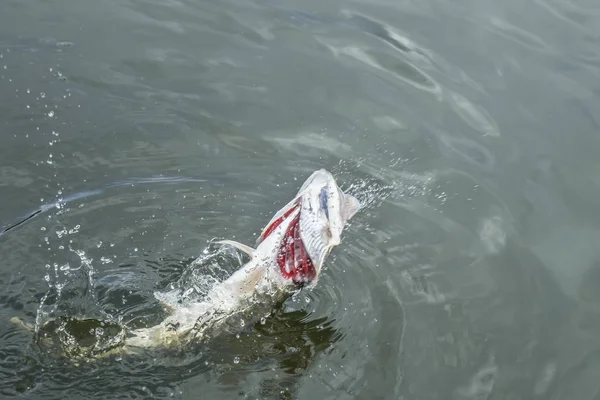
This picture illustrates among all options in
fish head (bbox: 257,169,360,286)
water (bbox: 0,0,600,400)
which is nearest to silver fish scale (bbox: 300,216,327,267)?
fish head (bbox: 257,169,360,286)

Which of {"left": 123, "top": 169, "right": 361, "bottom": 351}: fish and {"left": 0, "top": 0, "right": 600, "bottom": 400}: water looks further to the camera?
{"left": 0, "top": 0, "right": 600, "bottom": 400}: water

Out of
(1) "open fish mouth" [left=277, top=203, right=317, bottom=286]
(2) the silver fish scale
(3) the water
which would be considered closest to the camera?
(2) the silver fish scale

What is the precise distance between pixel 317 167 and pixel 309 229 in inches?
82.5

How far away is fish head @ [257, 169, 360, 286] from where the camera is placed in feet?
13.9

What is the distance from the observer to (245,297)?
4676 mm

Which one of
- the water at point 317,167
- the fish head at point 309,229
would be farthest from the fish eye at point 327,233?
the water at point 317,167

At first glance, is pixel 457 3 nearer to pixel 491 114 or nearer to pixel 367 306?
pixel 491 114

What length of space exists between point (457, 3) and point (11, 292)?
17.9ft

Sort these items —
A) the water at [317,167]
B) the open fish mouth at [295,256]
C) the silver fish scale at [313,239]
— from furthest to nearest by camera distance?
1. the water at [317,167]
2. the open fish mouth at [295,256]
3. the silver fish scale at [313,239]

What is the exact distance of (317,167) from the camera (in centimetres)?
631

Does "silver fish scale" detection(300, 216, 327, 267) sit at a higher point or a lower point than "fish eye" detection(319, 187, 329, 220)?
lower

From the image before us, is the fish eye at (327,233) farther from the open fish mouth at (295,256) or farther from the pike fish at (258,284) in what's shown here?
the open fish mouth at (295,256)

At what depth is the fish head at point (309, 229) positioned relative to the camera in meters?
4.24

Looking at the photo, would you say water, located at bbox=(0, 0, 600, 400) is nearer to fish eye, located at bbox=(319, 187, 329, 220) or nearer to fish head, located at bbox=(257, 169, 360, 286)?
fish head, located at bbox=(257, 169, 360, 286)
